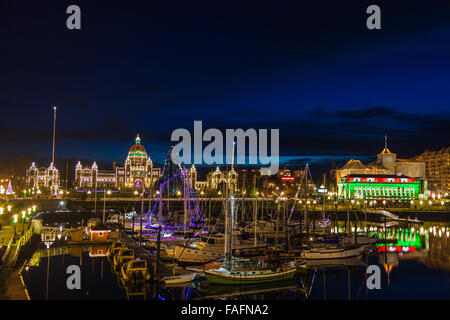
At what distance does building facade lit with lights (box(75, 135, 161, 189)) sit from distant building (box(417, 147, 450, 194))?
129m

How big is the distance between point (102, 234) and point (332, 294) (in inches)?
1009

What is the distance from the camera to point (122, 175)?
160 metres

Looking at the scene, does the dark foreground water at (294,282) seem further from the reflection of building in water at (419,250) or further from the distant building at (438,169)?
the distant building at (438,169)

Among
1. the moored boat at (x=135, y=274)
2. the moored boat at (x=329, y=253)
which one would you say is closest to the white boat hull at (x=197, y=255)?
the moored boat at (x=135, y=274)

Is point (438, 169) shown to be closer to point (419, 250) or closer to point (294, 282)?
point (419, 250)

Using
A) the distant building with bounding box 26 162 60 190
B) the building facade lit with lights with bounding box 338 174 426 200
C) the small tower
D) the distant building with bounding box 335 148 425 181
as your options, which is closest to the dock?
the building facade lit with lights with bounding box 338 174 426 200

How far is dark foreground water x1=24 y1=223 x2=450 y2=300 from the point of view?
25.3m

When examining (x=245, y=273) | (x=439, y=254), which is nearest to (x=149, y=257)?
(x=245, y=273)

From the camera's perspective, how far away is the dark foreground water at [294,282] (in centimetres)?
2531

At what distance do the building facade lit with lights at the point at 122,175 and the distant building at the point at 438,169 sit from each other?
129 m

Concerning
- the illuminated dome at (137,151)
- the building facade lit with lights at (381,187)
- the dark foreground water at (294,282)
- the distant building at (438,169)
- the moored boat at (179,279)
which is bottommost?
the dark foreground water at (294,282)

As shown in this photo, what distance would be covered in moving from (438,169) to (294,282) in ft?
615
